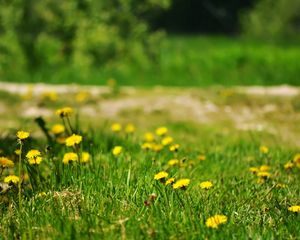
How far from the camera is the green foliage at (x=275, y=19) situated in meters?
24.7

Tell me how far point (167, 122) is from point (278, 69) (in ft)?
17.2

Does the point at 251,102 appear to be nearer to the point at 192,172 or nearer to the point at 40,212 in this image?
the point at 192,172

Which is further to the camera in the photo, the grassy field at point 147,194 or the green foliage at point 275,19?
the green foliage at point 275,19

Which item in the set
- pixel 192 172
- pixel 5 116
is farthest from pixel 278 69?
pixel 192 172

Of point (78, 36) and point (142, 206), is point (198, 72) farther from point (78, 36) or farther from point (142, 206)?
point (142, 206)

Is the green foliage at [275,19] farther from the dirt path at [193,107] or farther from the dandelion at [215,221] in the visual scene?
the dandelion at [215,221]

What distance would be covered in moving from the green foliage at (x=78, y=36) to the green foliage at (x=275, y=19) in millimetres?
11841

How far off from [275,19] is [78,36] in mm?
14022

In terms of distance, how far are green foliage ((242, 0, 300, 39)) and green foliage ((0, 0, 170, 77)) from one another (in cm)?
1184

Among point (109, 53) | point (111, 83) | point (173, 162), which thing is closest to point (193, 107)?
point (111, 83)

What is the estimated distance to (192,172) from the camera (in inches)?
141

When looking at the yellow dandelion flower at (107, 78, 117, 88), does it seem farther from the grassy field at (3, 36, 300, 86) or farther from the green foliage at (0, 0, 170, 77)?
the green foliage at (0, 0, 170, 77)

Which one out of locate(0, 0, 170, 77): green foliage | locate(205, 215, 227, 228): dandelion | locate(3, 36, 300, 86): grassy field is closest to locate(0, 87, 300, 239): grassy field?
locate(205, 215, 227, 228): dandelion

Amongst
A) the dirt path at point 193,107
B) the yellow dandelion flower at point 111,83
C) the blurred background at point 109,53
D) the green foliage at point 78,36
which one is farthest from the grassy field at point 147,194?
the green foliage at point 78,36
